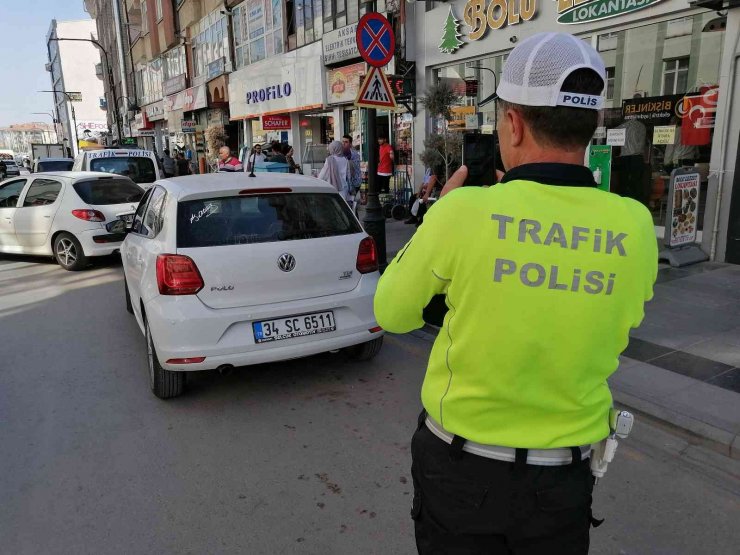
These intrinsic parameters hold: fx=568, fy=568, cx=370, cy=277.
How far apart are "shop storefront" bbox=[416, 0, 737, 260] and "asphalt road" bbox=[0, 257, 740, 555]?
15.9ft

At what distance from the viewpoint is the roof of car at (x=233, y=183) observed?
4367mm

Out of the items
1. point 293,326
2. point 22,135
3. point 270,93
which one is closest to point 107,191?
point 293,326

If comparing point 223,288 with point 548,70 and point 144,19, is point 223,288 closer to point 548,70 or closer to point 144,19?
point 548,70

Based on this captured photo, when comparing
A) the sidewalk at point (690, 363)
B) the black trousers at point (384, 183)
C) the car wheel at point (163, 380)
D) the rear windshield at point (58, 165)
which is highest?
the rear windshield at point (58, 165)

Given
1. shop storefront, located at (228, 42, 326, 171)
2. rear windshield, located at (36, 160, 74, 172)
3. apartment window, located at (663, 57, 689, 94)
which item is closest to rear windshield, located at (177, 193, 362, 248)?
apartment window, located at (663, 57, 689, 94)

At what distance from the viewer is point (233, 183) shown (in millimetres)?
4508

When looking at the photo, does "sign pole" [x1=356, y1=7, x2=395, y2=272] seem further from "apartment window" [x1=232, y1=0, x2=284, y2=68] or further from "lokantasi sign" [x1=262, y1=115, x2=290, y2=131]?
"apartment window" [x1=232, y1=0, x2=284, y2=68]

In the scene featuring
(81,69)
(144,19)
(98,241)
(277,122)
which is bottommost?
(98,241)

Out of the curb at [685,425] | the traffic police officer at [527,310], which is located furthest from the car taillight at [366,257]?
the traffic police officer at [527,310]

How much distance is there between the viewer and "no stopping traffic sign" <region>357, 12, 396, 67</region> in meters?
7.17

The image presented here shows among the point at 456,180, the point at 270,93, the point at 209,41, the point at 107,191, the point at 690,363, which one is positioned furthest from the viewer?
the point at 209,41

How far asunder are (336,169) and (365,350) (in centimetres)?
545

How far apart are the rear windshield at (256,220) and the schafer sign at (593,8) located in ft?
21.8

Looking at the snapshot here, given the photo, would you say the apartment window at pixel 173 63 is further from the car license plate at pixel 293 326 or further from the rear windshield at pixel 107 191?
the car license plate at pixel 293 326
